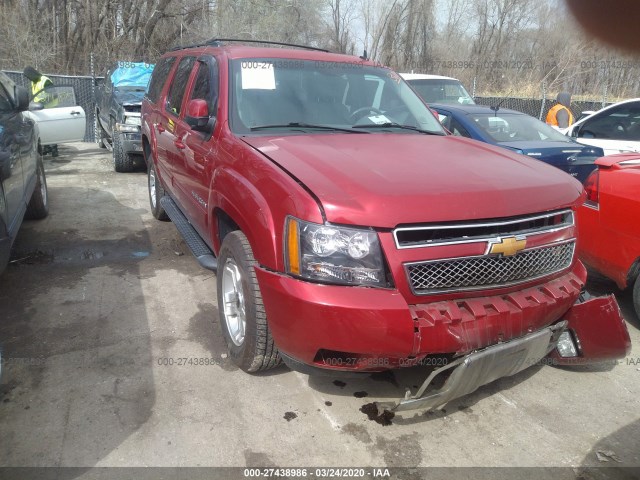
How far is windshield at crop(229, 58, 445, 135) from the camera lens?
3.70 meters

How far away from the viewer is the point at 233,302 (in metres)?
3.40

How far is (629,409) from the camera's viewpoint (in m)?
3.23

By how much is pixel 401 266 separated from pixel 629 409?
1.92 metres

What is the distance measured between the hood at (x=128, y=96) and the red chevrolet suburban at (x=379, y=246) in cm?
602

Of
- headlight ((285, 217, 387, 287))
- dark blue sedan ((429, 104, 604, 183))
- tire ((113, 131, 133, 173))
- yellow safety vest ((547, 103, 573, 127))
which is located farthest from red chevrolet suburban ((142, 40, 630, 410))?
yellow safety vest ((547, 103, 573, 127))

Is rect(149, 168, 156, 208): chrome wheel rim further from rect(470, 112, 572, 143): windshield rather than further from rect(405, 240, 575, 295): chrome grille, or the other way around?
rect(405, 240, 575, 295): chrome grille

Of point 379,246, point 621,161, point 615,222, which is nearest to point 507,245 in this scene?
point 379,246

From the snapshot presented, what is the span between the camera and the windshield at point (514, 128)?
22.1 ft

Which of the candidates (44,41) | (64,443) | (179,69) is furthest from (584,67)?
(44,41)

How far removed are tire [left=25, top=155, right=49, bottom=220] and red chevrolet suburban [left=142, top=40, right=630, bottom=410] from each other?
3241 mm

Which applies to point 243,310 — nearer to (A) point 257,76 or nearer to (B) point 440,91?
(A) point 257,76

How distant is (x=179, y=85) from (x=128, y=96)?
17.3 feet

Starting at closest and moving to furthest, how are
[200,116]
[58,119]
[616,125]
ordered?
[200,116], [616,125], [58,119]

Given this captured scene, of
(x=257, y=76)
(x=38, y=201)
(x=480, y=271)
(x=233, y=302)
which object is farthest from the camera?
(x=38, y=201)
